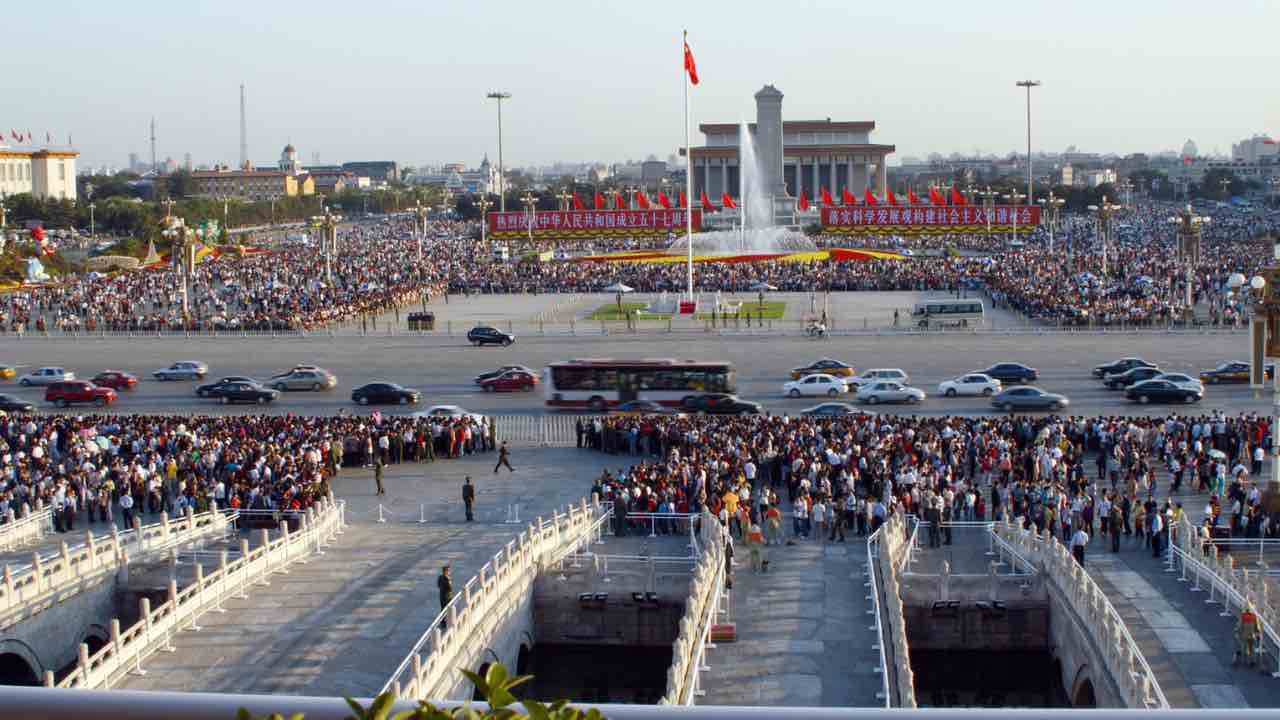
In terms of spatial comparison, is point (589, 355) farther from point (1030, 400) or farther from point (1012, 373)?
point (1030, 400)

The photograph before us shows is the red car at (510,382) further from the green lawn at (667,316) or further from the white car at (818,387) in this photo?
the green lawn at (667,316)

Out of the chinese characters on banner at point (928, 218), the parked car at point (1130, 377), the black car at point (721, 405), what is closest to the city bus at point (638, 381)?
the black car at point (721, 405)

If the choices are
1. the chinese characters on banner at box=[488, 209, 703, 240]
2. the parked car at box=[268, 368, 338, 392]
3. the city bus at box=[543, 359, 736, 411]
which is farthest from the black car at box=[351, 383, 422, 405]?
the chinese characters on banner at box=[488, 209, 703, 240]

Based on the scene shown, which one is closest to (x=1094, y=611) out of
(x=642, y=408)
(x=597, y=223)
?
(x=642, y=408)

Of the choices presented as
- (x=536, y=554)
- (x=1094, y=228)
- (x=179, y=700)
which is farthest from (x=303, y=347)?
(x=1094, y=228)

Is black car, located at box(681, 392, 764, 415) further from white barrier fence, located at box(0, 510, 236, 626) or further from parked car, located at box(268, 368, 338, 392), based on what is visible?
white barrier fence, located at box(0, 510, 236, 626)

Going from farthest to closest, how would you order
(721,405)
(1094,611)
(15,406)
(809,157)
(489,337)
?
(809,157) → (489,337) → (15,406) → (721,405) → (1094,611)

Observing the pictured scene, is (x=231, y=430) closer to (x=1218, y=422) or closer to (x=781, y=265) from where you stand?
(x=1218, y=422)
